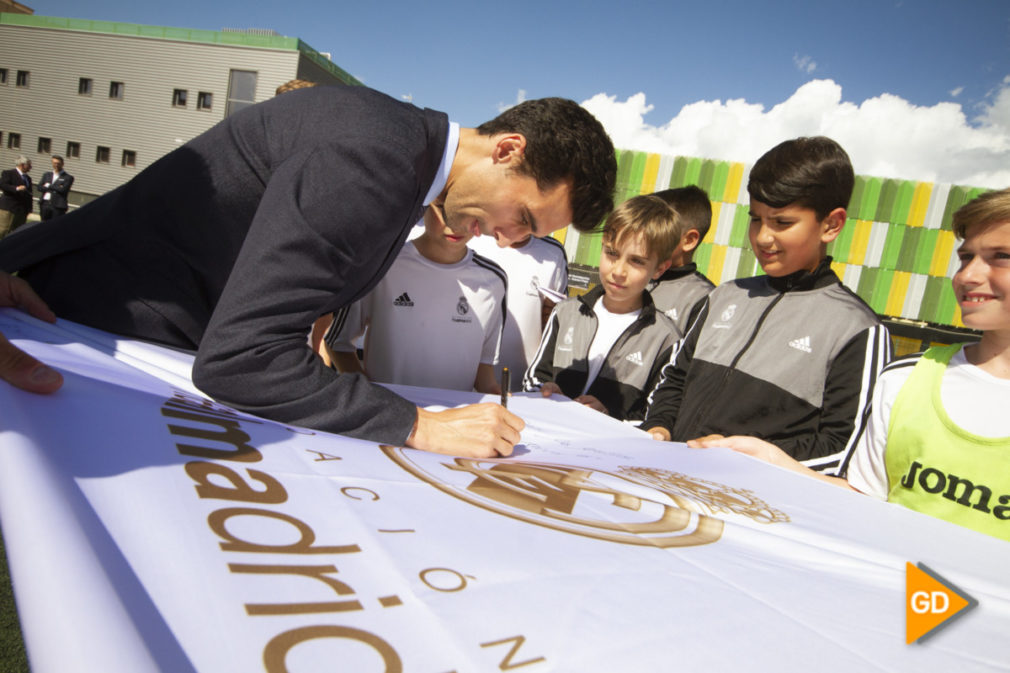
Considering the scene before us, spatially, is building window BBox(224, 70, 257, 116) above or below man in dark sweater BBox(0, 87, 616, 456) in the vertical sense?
above

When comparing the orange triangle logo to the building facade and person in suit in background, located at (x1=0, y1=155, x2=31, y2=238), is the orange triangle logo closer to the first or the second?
person in suit in background, located at (x1=0, y1=155, x2=31, y2=238)

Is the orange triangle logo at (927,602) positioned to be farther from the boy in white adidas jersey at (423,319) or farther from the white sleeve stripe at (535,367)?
the white sleeve stripe at (535,367)

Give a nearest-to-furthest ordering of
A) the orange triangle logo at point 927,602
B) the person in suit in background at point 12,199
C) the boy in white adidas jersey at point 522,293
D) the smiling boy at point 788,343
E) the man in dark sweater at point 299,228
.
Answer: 1. the orange triangle logo at point 927,602
2. the man in dark sweater at point 299,228
3. the smiling boy at point 788,343
4. the boy in white adidas jersey at point 522,293
5. the person in suit in background at point 12,199

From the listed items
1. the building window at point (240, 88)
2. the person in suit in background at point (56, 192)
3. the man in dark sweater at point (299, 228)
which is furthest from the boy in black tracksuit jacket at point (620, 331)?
the building window at point (240, 88)

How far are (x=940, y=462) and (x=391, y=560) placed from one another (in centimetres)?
142

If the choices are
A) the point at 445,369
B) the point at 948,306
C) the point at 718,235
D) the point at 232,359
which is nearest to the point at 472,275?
the point at 445,369

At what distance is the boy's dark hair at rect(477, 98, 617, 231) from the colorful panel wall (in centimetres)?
1652

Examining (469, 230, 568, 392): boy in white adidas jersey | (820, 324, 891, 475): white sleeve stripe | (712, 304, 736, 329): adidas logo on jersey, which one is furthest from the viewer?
(469, 230, 568, 392): boy in white adidas jersey

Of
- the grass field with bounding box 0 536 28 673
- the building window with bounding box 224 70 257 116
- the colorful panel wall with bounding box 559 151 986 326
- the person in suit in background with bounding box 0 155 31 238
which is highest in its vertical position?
the building window with bounding box 224 70 257 116

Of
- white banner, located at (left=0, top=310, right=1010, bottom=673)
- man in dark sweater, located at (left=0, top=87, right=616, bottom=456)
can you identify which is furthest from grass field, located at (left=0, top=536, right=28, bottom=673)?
white banner, located at (left=0, top=310, right=1010, bottom=673)

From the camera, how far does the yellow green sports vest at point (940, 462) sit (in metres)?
1.33

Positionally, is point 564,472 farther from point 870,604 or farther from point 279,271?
point 279,271

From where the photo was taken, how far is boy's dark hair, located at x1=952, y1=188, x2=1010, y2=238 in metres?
1.46
